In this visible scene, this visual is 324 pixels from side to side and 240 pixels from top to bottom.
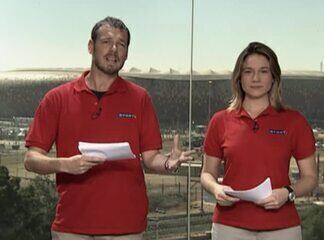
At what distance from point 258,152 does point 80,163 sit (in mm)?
525

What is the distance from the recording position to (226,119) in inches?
67.7

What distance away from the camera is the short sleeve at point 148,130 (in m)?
1.66

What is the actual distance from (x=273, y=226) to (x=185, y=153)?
332mm

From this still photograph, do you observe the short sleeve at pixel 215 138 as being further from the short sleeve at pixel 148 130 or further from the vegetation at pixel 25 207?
the vegetation at pixel 25 207

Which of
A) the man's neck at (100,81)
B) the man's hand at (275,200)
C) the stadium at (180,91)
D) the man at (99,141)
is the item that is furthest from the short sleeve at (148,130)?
the stadium at (180,91)

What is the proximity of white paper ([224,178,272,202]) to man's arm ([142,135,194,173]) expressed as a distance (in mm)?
168

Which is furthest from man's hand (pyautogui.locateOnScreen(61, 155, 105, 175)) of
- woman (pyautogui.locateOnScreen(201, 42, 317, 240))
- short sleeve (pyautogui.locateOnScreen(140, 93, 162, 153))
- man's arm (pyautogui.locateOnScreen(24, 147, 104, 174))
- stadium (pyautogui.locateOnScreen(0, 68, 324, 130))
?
stadium (pyautogui.locateOnScreen(0, 68, 324, 130))

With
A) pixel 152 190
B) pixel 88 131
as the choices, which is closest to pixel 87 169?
pixel 88 131

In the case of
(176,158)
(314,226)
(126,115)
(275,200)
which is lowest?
(314,226)

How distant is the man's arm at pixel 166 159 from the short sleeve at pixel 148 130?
2 cm

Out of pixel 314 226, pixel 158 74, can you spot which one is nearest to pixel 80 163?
pixel 158 74

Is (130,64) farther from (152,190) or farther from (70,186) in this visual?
(70,186)

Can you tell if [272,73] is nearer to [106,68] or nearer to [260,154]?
[260,154]

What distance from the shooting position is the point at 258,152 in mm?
1631
